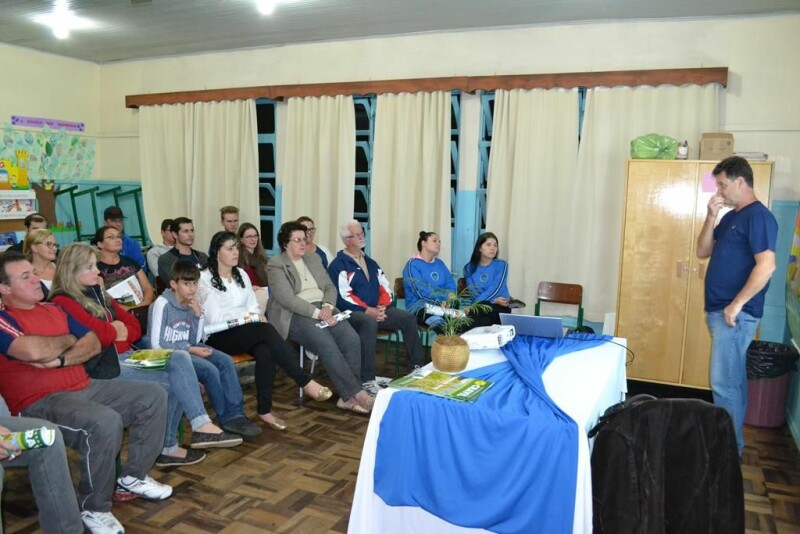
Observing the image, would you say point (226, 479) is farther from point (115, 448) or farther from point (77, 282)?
point (77, 282)

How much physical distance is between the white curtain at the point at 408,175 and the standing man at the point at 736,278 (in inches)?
97.2

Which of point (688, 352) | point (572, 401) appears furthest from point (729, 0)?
point (572, 401)

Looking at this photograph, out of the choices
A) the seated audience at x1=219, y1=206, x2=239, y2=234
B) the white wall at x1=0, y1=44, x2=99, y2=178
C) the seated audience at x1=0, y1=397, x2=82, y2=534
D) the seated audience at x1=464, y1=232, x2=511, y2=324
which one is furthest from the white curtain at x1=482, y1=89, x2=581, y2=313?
the white wall at x1=0, y1=44, x2=99, y2=178

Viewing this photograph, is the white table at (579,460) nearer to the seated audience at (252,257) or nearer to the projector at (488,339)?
the projector at (488,339)

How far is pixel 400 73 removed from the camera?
5297mm

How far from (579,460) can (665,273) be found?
109 inches

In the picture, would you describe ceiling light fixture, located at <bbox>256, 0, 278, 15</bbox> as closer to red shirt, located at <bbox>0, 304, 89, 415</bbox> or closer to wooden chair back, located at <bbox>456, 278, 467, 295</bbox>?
wooden chair back, located at <bbox>456, 278, 467, 295</bbox>

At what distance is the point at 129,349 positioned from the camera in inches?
126

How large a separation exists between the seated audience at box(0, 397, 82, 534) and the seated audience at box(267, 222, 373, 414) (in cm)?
176

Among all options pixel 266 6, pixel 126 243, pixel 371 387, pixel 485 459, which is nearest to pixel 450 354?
pixel 485 459

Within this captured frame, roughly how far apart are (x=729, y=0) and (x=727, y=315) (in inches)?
91.0

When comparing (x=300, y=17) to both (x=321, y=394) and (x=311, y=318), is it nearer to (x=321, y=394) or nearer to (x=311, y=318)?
(x=311, y=318)

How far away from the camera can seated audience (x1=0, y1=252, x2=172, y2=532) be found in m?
2.39

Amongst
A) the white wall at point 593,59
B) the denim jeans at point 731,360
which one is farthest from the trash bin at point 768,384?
the white wall at point 593,59
